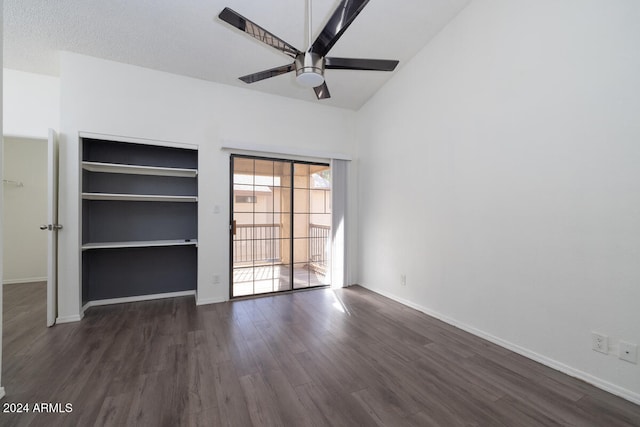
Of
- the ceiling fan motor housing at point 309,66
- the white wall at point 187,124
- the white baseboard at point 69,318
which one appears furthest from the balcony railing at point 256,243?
the ceiling fan motor housing at point 309,66

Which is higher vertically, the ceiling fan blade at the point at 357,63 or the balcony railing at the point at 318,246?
the ceiling fan blade at the point at 357,63

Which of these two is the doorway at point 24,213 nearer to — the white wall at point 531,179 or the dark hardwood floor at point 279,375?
the dark hardwood floor at point 279,375

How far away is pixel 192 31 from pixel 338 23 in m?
1.97

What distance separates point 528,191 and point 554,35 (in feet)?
4.20

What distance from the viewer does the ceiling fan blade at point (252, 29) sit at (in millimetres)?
1688

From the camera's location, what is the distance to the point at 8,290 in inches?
150

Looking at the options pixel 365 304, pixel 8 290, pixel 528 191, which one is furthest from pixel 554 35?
pixel 8 290

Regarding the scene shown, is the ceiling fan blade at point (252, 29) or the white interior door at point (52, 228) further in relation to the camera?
the white interior door at point (52, 228)

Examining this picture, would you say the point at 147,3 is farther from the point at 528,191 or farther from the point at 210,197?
the point at 528,191

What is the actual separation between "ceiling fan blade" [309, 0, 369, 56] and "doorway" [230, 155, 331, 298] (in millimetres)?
2217

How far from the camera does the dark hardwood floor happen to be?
5.24 ft

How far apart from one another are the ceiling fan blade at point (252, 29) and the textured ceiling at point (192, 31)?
0.95 m

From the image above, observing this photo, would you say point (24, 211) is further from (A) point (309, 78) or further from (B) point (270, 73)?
(A) point (309, 78)

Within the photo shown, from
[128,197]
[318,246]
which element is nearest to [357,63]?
[318,246]
